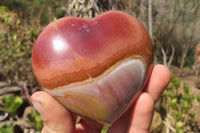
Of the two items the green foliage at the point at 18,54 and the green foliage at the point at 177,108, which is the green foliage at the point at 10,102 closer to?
the green foliage at the point at 18,54

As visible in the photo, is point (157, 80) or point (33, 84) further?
point (33, 84)

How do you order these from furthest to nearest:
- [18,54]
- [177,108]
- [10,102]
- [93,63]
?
[18,54] < [177,108] < [10,102] < [93,63]

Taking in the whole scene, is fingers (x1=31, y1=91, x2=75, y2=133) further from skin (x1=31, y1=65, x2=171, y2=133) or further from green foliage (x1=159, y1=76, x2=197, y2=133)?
green foliage (x1=159, y1=76, x2=197, y2=133)

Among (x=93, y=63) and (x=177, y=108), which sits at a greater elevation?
(x=93, y=63)

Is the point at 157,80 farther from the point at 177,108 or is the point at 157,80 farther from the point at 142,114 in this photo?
the point at 177,108

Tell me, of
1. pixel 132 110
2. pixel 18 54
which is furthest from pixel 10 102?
pixel 132 110

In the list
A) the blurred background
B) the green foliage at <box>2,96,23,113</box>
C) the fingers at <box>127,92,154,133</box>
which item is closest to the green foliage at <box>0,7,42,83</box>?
the blurred background

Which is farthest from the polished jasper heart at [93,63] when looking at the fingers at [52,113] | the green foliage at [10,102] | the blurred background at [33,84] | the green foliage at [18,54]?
the green foliage at [18,54]
